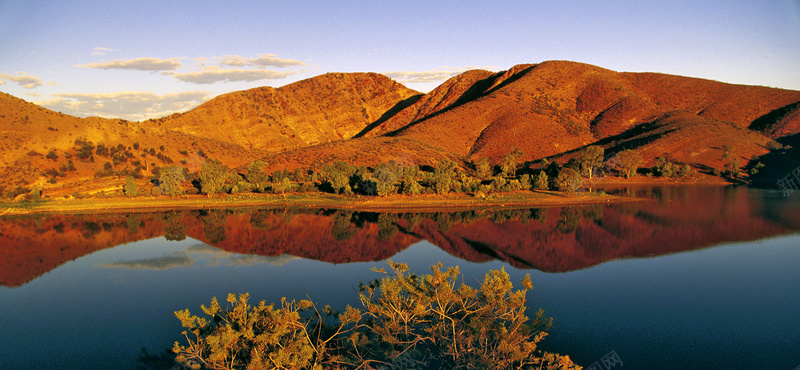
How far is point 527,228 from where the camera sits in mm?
38438

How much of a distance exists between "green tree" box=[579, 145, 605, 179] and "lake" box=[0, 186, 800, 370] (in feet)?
85.0

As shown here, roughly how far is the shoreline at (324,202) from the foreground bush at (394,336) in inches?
1328

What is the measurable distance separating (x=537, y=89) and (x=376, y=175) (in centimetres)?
8237

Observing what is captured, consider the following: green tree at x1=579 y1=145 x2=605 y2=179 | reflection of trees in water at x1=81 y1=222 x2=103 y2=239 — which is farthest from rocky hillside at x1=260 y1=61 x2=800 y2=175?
reflection of trees in water at x1=81 y1=222 x2=103 y2=239

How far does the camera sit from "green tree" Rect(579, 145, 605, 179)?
75438mm

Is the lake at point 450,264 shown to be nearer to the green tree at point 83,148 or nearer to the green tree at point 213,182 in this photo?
the green tree at point 213,182

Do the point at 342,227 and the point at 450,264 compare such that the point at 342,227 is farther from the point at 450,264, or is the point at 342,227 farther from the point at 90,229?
the point at 90,229

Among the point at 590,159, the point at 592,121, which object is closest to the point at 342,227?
the point at 590,159

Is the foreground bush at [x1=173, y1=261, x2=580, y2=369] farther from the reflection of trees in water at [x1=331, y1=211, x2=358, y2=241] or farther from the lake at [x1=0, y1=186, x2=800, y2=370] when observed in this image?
the reflection of trees in water at [x1=331, y1=211, x2=358, y2=241]


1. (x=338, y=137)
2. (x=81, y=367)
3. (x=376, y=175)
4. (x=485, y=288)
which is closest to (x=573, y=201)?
(x=376, y=175)

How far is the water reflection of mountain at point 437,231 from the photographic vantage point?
103 ft

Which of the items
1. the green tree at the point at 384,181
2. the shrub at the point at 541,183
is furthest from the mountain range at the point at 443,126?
the shrub at the point at 541,183

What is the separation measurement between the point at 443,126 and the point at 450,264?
84383 mm

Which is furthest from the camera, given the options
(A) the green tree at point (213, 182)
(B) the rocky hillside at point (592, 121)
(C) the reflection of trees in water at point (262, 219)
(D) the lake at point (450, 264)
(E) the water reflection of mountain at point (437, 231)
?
(B) the rocky hillside at point (592, 121)
